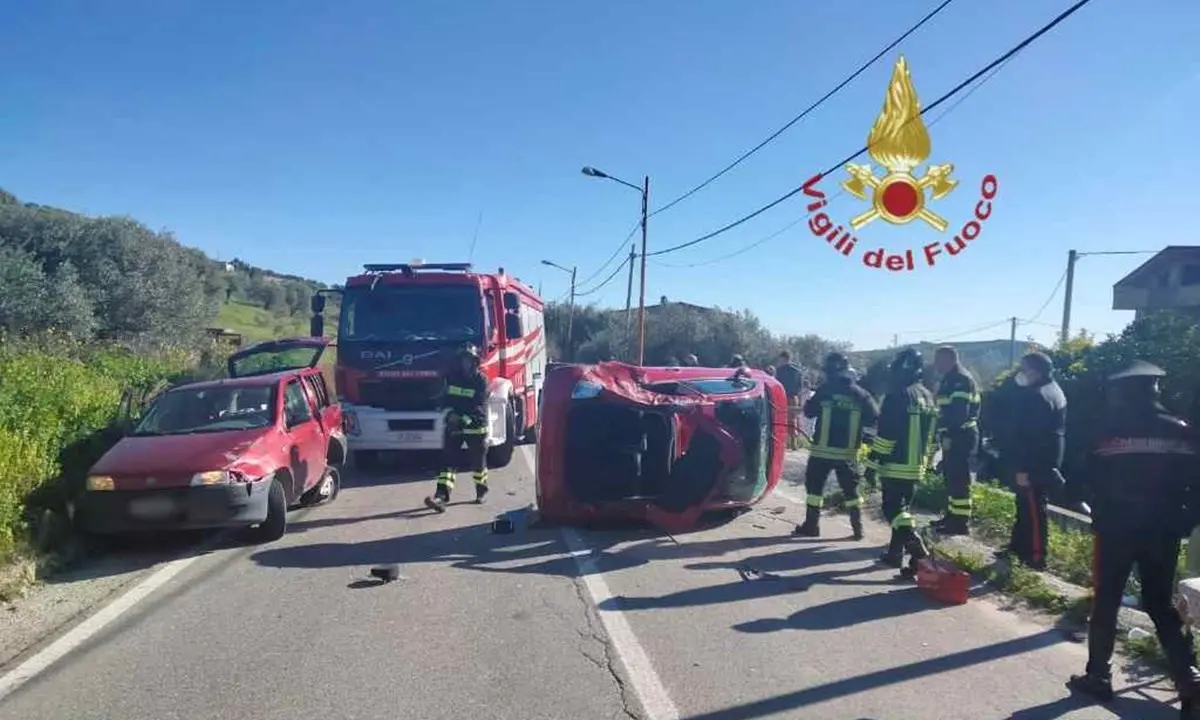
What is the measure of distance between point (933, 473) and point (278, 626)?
26.8ft

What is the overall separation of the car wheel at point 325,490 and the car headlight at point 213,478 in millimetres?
2112

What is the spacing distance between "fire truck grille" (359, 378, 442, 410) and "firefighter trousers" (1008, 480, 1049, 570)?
7658 mm

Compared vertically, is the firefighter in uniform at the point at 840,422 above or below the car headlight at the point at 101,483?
above

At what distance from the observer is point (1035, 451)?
693 cm

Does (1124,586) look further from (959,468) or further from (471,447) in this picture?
(471,447)

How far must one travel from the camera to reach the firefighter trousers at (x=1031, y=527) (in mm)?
6957

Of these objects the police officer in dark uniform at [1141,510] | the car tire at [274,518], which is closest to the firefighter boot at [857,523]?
the police officer in dark uniform at [1141,510]

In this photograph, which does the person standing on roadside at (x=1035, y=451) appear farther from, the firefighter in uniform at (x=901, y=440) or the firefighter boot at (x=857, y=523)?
the firefighter boot at (x=857, y=523)

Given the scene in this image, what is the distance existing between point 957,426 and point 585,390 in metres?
3.54

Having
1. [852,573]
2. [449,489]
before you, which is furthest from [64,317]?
[852,573]

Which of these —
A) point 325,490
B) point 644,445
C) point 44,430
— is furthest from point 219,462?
point 644,445

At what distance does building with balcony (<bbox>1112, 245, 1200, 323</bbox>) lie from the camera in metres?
26.4

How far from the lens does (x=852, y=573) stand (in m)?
6.96

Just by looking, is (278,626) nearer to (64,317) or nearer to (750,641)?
(750,641)
